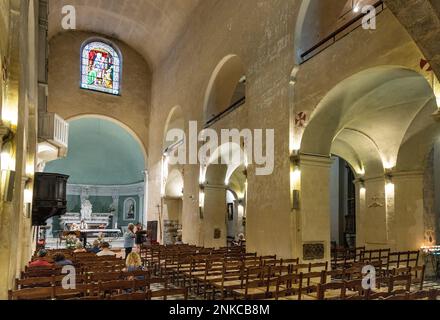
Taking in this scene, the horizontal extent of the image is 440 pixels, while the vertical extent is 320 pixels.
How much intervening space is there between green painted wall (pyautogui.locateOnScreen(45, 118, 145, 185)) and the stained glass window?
3.11 meters

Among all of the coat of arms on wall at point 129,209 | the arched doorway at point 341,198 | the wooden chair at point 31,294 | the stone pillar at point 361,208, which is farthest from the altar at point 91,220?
the wooden chair at point 31,294

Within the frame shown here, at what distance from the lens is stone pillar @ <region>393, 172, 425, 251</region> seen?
11281mm

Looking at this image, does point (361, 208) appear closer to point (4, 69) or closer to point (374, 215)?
point (374, 215)

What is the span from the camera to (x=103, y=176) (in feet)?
95.0

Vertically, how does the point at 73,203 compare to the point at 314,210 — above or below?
above

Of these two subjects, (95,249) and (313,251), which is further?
(95,249)

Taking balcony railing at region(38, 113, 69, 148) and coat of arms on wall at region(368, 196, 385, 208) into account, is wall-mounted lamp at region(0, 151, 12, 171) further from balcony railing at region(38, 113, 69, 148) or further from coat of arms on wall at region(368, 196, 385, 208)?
coat of arms on wall at region(368, 196, 385, 208)

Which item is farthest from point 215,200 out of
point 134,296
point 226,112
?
point 134,296

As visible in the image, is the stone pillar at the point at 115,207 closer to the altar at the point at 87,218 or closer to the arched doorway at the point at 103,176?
the arched doorway at the point at 103,176

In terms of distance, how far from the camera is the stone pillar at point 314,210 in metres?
9.30

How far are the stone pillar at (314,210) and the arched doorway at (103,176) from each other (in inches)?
722

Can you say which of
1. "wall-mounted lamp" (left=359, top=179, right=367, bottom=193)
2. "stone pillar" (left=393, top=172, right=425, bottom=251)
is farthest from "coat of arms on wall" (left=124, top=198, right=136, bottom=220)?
"stone pillar" (left=393, top=172, right=425, bottom=251)

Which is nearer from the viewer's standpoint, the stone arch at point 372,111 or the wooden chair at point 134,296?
the wooden chair at point 134,296

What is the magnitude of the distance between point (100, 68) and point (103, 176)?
889 centimetres
